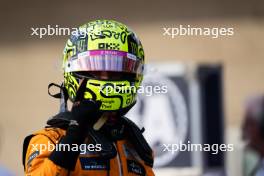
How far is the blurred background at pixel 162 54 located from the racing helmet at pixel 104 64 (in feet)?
5.50

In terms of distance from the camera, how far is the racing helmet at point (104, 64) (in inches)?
67.8

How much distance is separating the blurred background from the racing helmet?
1.68 m

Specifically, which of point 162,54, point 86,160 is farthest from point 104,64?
point 162,54

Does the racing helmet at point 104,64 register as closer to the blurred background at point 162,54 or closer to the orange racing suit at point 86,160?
the orange racing suit at point 86,160

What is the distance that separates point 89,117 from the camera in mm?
1607

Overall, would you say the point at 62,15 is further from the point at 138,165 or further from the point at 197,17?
the point at 138,165

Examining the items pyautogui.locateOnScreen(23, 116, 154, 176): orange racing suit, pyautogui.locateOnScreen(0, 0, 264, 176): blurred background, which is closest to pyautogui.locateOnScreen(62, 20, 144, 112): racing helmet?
pyautogui.locateOnScreen(23, 116, 154, 176): orange racing suit

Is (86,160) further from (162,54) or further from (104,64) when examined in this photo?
(162,54)

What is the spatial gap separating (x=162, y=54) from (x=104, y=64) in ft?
5.99

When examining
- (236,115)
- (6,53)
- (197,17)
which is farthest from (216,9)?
(6,53)

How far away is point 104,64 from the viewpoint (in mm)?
1724

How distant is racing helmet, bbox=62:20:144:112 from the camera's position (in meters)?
1.72

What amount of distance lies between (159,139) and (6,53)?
0.84 metres

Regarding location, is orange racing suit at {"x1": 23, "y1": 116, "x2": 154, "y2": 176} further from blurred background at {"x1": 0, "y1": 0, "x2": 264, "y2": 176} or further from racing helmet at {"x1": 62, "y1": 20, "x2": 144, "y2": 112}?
blurred background at {"x1": 0, "y1": 0, "x2": 264, "y2": 176}
